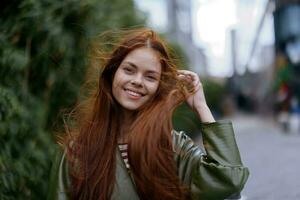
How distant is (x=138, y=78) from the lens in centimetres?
198

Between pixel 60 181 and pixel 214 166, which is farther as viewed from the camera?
pixel 60 181

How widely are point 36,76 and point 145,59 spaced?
4.73 feet

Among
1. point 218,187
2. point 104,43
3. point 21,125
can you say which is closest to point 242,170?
point 218,187

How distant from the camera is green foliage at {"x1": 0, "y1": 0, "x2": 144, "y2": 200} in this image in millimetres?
2932

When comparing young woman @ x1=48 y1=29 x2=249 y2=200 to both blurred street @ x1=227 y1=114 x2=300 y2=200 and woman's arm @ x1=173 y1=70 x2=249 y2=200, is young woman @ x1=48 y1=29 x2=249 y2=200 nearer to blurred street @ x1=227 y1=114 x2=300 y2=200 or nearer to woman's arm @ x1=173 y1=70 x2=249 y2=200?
woman's arm @ x1=173 y1=70 x2=249 y2=200

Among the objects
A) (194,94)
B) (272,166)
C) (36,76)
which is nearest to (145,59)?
(194,94)

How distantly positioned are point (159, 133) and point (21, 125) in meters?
1.29

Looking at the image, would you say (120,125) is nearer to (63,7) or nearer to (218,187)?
(218,187)

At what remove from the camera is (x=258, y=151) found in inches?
404

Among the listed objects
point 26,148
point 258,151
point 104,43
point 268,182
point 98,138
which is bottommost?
point 258,151

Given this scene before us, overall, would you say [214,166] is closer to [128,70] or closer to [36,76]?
[128,70]

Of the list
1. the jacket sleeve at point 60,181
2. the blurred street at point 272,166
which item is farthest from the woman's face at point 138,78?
the blurred street at point 272,166

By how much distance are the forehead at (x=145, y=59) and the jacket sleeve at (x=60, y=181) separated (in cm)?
44

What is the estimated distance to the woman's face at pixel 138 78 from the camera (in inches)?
78.0
